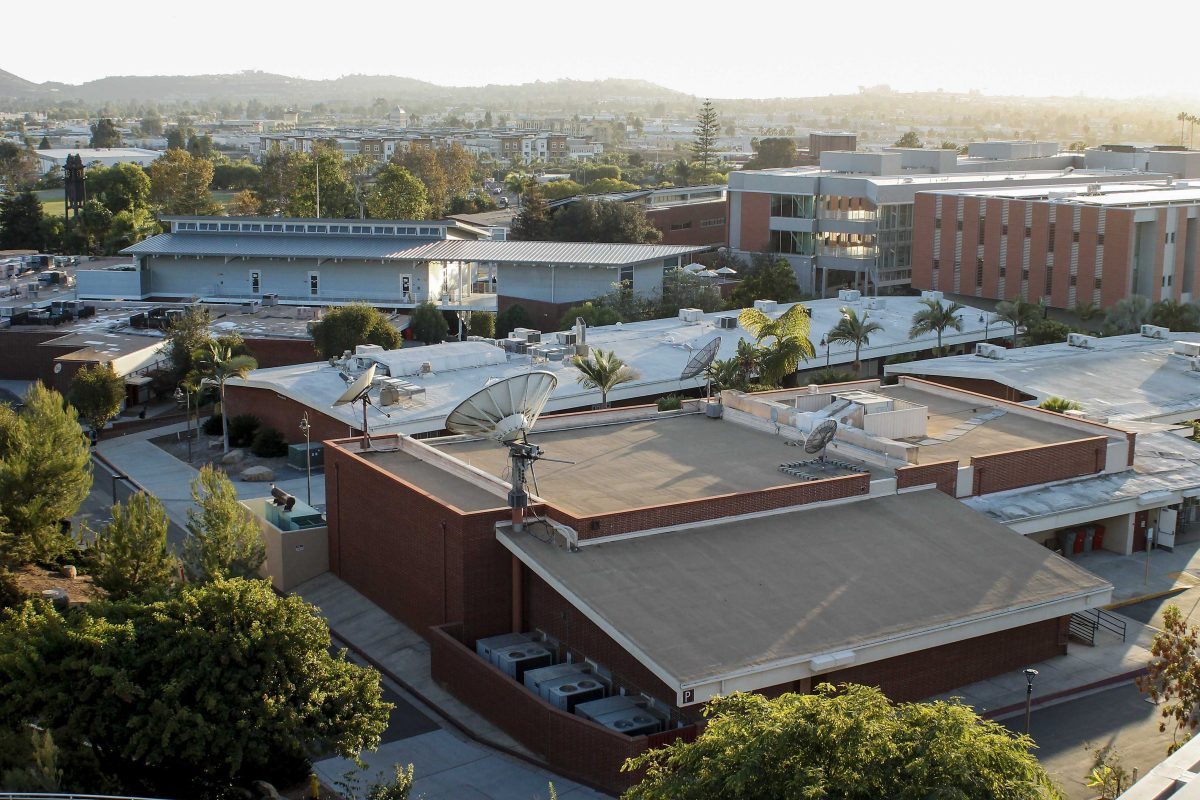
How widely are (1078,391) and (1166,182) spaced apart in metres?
50.1

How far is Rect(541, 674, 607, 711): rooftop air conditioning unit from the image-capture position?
25.5 metres

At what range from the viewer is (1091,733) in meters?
26.6

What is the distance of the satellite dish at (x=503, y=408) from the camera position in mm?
30578

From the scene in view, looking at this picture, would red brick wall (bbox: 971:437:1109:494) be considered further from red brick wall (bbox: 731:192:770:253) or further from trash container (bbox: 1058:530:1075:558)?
red brick wall (bbox: 731:192:770:253)

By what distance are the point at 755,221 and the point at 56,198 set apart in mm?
104121

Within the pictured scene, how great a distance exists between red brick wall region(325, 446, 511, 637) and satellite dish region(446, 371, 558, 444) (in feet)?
6.52

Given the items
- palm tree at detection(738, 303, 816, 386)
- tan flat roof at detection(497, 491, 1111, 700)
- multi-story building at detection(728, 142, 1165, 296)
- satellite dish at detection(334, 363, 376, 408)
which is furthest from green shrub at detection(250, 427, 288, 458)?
multi-story building at detection(728, 142, 1165, 296)

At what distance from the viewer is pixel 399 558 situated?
31641 mm

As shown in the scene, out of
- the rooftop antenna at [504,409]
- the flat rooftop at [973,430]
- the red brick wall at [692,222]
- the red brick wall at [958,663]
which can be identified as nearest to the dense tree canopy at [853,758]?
the red brick wall at [958,663]

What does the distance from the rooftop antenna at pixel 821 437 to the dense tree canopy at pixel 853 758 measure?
15.2 m

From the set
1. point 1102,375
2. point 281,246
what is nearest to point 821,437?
point 1102,375

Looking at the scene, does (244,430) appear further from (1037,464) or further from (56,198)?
(56,198)

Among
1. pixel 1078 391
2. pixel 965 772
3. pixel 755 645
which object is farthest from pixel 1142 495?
pixel 965 772

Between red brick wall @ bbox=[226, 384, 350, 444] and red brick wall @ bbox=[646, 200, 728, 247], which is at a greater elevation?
red brick wall @ bbox=[646, 200, 728, 247]
